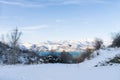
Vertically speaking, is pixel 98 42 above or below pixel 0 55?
above

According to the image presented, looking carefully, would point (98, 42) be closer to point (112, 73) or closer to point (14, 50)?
point (14, 50)

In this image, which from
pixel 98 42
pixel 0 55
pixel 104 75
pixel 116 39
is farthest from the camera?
pixel 0 55

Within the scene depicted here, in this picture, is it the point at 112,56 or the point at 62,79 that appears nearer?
the point at 62,79

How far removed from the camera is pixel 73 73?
42.4 ft

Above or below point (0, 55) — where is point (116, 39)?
above

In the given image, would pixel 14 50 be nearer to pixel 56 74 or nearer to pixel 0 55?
pixel 0 55

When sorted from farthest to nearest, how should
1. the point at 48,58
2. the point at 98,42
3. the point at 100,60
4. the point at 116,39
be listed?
the point at 98,42 < the point at 116,39 < the point at 48,58 < the point at 100,60

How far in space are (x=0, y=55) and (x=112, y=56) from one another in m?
38.5

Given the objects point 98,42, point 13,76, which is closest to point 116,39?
point 98,42

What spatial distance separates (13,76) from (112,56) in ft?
37.7

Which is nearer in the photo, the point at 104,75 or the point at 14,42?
the point at 104,75

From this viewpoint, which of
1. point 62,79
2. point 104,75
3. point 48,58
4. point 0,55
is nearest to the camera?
point 62,79

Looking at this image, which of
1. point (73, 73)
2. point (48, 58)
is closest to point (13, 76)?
point (73, 73)

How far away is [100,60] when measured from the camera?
2123cm
